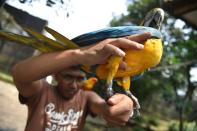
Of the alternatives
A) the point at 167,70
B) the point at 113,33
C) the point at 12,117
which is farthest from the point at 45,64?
the point at 167,70

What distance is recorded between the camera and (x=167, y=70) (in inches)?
264

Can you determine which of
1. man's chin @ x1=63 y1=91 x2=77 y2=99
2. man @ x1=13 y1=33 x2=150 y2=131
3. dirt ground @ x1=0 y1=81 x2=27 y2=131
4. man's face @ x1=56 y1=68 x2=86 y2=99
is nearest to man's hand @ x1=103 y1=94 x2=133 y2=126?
man @ x1=13 y1=33 x2=150 y2=131

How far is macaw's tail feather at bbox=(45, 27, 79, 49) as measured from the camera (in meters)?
0.70

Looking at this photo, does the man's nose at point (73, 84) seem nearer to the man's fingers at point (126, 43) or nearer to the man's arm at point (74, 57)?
the man's arm at point (74, 57)

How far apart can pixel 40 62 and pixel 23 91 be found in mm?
412

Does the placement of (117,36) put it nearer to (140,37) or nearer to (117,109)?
(140,37)

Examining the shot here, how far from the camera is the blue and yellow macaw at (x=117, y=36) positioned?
0.71m

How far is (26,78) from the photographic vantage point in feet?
2.80

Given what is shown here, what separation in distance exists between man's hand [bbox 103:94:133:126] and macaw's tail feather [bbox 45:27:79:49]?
146mm

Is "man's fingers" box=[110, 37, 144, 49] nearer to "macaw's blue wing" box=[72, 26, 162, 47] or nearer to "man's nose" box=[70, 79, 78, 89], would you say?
"macaw's blue wing" box=[72, 26, 162, 47]

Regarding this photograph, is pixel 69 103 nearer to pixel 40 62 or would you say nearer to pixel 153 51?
pixel 40 62

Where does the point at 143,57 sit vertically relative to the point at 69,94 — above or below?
above

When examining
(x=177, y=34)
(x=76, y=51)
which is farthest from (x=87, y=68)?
(x=177, y=34)

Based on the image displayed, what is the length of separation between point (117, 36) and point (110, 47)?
Answer: 0.16 feet
